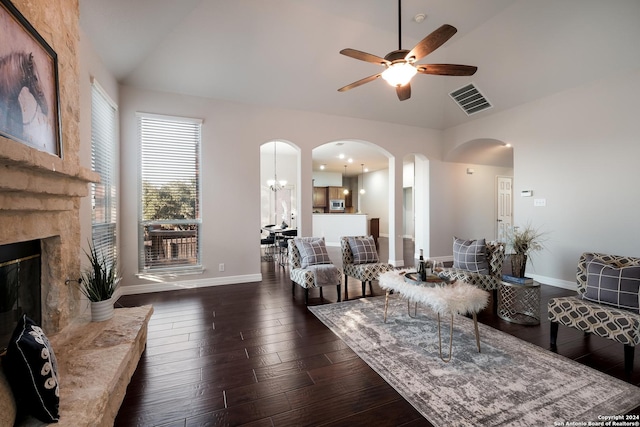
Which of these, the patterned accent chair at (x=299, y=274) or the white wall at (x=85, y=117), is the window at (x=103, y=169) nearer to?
the white wall at (x=85, y=117)

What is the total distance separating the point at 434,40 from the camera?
2355mm

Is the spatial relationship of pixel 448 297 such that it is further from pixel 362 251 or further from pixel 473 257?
pixel 362 251

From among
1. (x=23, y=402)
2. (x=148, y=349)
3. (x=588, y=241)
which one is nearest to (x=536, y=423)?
(x=23, y=402)

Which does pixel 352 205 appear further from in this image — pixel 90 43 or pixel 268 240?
pixel 90 43

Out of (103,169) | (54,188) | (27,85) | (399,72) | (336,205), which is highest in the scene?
(399,72)

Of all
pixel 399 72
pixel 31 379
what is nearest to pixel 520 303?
pixel 399 72

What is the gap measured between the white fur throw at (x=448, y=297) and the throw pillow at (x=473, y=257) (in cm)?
131

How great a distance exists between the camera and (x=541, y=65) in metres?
4.41

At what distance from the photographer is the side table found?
10.5 feet

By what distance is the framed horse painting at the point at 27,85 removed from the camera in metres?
1.59

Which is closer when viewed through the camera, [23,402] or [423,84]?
[23,402]

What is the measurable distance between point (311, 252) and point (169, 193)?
2.55 metres

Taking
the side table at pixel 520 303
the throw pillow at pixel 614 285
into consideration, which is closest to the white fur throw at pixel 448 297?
the side table at pixel 520 303

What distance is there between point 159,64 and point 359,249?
4091 mm
